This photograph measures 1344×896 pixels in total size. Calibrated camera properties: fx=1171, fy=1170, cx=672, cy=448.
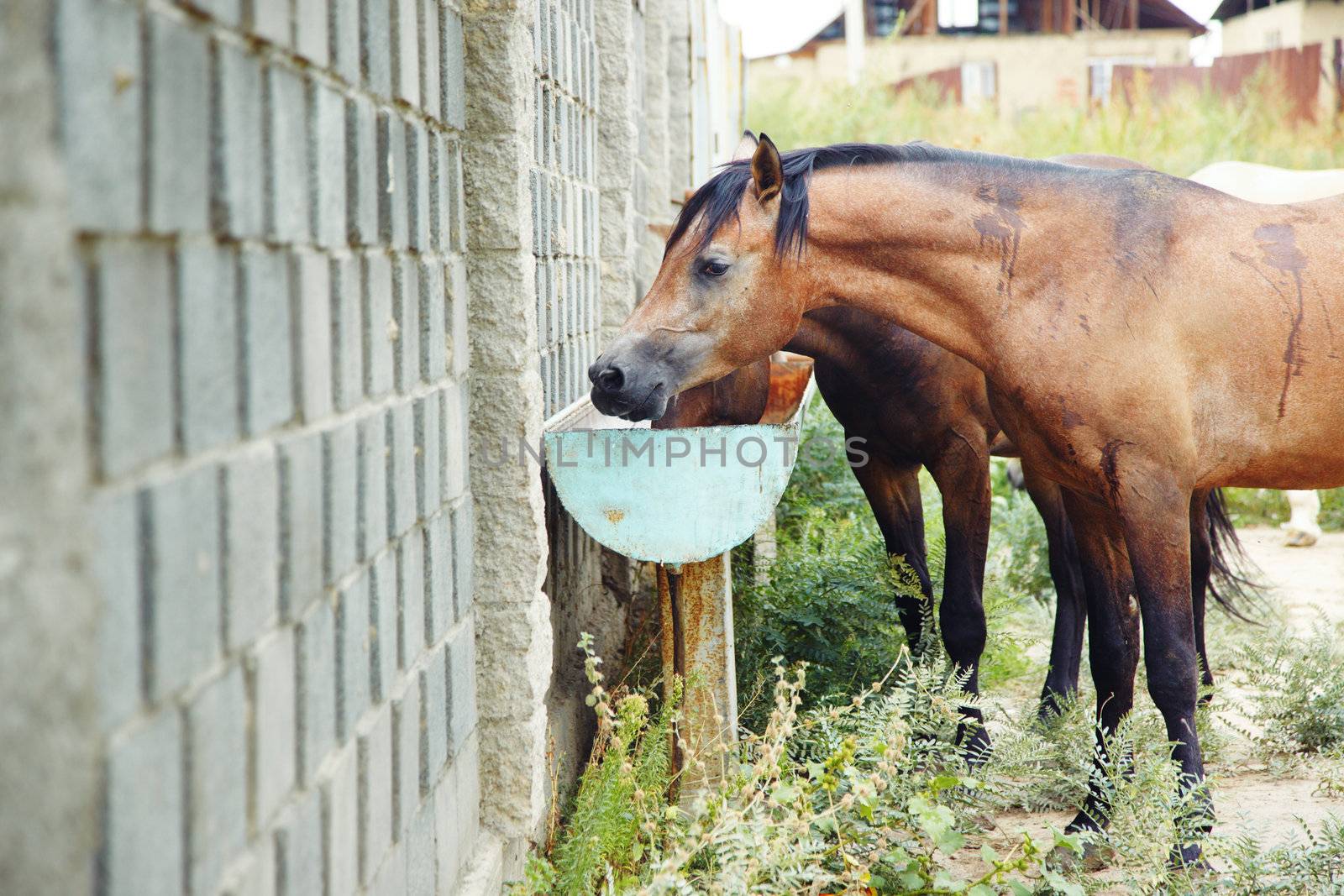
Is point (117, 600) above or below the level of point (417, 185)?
below

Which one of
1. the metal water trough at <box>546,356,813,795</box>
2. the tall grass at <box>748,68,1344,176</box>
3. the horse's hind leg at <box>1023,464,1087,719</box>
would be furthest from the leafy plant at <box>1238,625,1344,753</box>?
the tall grass at <box>748,68,1344,176</box>

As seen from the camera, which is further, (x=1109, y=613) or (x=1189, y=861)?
(x=1109, y=613)

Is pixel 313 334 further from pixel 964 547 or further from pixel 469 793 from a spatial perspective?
pixel 964 547

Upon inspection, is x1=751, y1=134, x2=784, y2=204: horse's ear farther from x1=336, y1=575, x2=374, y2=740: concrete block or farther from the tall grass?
the tall grass

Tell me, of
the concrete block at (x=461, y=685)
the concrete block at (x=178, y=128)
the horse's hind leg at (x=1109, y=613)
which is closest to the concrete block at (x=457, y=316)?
the concrete block at (x=461, y=685)

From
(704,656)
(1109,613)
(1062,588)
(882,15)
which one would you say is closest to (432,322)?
(704,656)

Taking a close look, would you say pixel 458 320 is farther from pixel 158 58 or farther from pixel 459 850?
pixel 158 58

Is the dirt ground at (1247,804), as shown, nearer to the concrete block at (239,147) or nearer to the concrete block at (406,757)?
the concrete block at (406,757)

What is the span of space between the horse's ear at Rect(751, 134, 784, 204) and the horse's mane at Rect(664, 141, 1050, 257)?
0.12 ft

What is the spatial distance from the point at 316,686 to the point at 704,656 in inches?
71.3

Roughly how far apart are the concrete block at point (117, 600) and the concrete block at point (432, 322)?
1.13 meters

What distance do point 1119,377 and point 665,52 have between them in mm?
3509

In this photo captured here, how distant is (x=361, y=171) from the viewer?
1.69 m

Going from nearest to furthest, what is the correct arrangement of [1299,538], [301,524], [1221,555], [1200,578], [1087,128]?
[301,524], [1200,578], [1221,555], [1299,538], [1087,128]
